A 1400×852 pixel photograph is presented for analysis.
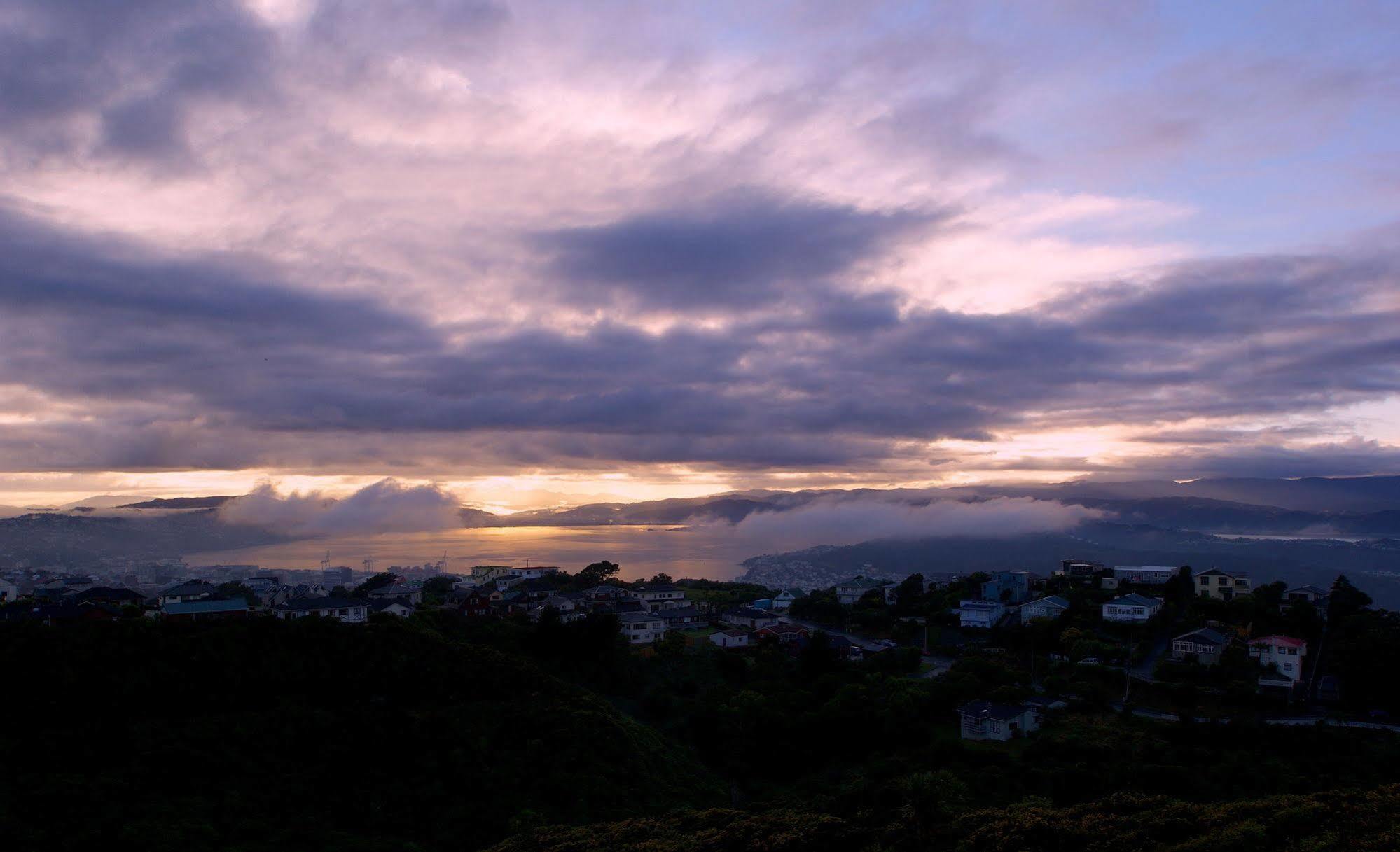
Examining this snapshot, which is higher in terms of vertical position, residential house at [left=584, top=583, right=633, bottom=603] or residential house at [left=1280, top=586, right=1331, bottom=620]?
residential house at [left=1280, top=586, right=1331, bottom=620]

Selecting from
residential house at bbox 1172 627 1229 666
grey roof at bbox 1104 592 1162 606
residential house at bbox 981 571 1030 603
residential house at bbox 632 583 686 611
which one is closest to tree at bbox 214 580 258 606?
residential house at bbox 632 583 686 611

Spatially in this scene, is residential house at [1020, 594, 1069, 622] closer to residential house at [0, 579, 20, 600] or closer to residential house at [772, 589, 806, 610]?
residential house at [772, 589, 806, 610]

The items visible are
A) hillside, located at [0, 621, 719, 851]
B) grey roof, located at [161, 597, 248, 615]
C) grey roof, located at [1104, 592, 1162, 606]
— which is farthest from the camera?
grey roof, located at [1104, 592, 1162, 606]

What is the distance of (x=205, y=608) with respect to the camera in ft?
120

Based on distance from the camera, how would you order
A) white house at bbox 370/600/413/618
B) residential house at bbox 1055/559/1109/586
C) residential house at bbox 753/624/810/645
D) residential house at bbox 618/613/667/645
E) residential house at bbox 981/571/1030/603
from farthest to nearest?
1. residential house at bbox 1055/559/1109/586
2. residential house at bbox 981/571/1030/603
3. residential house at bbox 753/624/810/645
4. residential house at bbox 618/613/667/645
5. white house at bbox 370/600/413/618

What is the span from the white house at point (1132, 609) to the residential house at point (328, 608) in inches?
1457

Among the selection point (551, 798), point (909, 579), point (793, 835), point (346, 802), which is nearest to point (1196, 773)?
point (793, 835)

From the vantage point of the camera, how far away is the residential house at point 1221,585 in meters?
48.5

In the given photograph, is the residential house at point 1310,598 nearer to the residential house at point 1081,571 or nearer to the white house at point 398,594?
the residential house at point 1081,571

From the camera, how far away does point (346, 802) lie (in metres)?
19.6

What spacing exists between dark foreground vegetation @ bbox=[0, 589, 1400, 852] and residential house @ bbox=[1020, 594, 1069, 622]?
13.4m

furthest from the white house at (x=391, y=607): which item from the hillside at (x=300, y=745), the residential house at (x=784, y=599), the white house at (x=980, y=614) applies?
the white house at (x=980, y=614)

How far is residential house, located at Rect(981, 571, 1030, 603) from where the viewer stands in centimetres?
5319

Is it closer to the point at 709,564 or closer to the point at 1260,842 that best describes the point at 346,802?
the point at 1260,842
